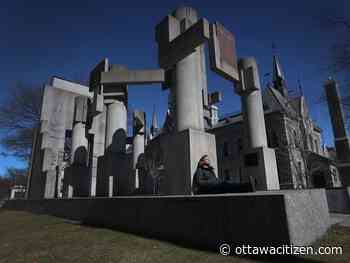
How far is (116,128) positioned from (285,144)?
2351 centimetres

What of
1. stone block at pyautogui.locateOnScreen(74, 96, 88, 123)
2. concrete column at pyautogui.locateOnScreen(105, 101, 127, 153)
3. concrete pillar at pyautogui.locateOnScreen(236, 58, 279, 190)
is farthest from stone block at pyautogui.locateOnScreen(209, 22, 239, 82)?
stone block at pyautogui.locateOnScreen(74, 96, 88, 123)

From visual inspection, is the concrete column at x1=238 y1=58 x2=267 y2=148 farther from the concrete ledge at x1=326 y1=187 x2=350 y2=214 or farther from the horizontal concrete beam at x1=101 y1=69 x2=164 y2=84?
the horizontal concrete beam at x1=101 y1=69 x2=164 y2=84

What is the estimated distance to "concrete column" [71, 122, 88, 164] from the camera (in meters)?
19.1

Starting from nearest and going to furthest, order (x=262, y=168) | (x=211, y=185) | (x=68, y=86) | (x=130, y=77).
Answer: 1. (x=211, y=185)
2. (x=262, y=168)
3. (x=130, y=77)
4. (x=68, y=86)

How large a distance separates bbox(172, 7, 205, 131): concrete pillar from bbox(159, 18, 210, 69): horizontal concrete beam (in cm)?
38

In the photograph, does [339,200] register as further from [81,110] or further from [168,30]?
[81,110]

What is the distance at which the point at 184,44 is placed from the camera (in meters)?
8.20

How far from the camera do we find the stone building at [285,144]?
84.3 ft

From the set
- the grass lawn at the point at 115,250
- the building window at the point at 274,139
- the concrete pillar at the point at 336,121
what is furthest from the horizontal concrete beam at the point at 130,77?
the building window at the point at 274,139

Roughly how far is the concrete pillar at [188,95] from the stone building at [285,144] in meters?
11.7

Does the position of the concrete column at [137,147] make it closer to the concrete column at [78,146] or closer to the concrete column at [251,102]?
the concrete column at [78,146]

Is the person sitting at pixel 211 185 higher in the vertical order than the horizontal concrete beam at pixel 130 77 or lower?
lower

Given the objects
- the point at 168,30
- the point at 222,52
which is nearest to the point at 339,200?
the point at 222,52

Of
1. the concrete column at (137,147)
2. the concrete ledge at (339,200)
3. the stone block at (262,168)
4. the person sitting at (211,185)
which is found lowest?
the concrete ledge at (339,200)
